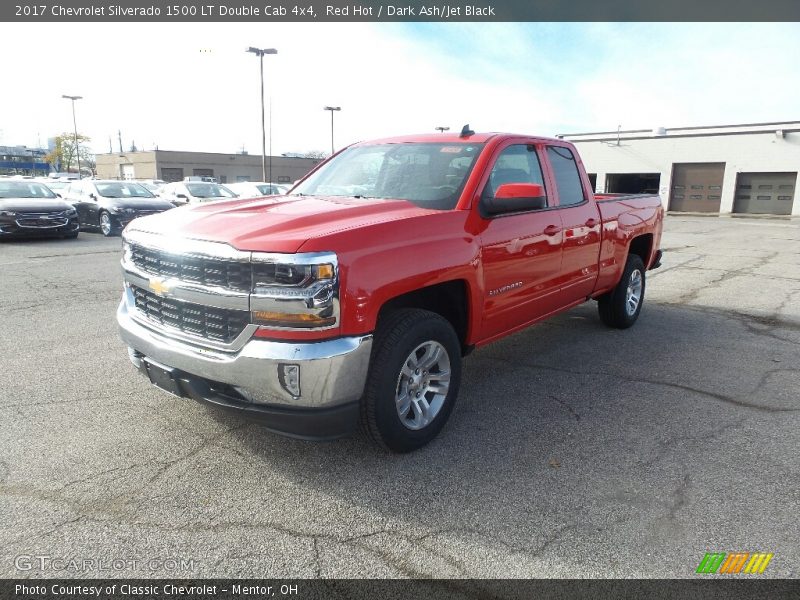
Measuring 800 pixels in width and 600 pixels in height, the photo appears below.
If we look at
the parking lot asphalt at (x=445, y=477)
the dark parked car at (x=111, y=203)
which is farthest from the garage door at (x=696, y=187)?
the parking lot asphalt at (x=445, y=477)

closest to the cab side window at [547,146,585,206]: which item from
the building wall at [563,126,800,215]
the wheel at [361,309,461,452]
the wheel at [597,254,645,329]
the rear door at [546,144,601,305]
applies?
the rear door at [546,144,601,305]

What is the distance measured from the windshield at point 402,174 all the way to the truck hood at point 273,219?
0.23 meters

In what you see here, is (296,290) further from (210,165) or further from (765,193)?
(210,165)

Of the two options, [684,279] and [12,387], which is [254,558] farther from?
[684,279]

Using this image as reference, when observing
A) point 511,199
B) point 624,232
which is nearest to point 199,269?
point 511,199

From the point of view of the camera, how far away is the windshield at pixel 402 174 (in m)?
3.93

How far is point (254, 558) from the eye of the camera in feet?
8.24

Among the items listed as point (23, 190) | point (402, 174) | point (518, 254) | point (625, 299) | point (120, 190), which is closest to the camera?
point (518, 254)

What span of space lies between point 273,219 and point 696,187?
132ft

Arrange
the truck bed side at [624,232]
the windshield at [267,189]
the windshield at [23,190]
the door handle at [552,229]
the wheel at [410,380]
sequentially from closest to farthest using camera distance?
the wheel at [410,380], the door handle at [552,229], the truck bed side at [624,232], the windshield at [23,190], the windshield at [267,189]

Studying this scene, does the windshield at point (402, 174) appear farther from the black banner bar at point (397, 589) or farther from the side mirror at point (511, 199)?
the black banner bar at point (397, 589)

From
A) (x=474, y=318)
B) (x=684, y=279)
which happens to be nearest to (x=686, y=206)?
(x=684, y=279)

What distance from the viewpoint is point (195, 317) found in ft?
10.3

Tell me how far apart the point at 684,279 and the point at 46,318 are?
386 inches
